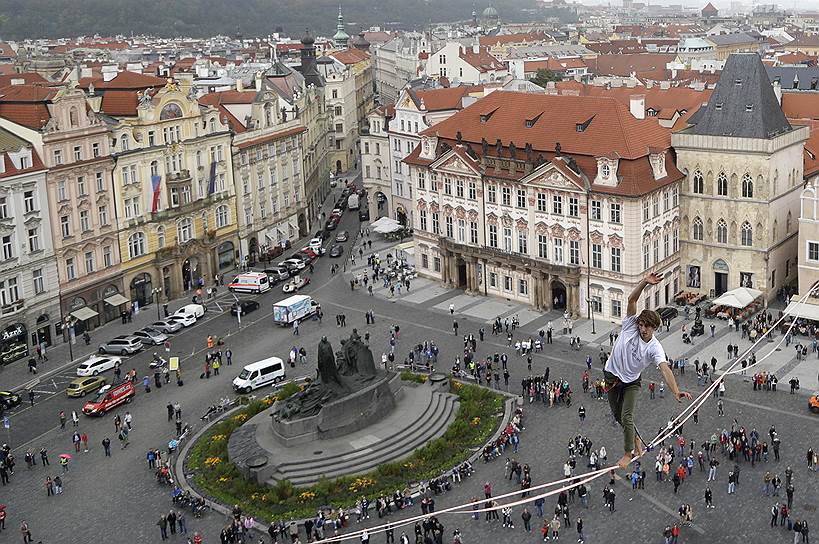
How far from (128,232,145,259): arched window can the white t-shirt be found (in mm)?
74287

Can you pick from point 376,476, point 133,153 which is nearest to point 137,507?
point 376,476

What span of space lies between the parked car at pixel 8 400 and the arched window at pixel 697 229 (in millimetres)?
52391

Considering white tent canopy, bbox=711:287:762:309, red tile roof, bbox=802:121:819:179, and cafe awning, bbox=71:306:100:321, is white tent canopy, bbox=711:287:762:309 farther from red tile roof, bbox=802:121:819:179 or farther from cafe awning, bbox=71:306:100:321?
cafe awning, bbox=71:306:100:321

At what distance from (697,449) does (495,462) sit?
1081 cm

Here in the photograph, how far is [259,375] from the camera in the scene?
69.8 metres

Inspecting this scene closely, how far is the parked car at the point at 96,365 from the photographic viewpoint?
2881 inches

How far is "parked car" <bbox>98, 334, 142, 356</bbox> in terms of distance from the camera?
7800 centimetres

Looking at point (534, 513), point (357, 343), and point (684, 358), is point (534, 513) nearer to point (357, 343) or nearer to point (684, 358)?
point (357, 343)

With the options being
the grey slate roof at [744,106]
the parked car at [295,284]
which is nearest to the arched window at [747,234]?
the grey slate roof at [744,106]

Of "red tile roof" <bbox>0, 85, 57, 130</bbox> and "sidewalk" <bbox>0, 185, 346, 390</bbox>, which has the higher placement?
"red tile roof" <bbox>0, 85, 57, 130</bbox>

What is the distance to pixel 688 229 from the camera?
84688mm

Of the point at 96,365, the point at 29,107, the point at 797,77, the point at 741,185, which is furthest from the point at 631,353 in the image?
the point at 797,77

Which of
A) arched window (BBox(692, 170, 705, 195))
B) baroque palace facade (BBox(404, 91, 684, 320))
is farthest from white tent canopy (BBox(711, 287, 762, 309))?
arched window (BBox(692, 170, 705, 195))

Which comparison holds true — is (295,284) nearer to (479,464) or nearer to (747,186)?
(747,186)
